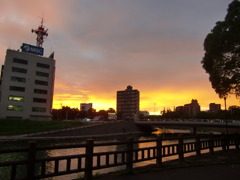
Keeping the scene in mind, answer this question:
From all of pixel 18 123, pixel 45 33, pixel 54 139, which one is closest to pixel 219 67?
pixel 54 139

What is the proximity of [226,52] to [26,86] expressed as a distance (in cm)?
7273

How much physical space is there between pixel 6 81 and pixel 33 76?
9287mm

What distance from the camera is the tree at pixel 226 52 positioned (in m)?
19.5

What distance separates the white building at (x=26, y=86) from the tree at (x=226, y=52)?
230 feet

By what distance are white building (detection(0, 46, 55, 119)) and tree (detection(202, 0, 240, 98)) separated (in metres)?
70.1

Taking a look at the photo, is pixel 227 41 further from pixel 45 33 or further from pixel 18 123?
pixel 45 33

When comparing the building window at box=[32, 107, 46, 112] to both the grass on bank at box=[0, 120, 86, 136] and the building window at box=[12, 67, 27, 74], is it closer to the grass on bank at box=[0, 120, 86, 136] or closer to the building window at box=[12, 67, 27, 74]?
the building window at box=[12, 67, 27, 74]

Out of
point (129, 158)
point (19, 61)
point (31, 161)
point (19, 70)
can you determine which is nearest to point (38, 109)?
point (19, 70)

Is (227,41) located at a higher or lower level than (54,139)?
higher

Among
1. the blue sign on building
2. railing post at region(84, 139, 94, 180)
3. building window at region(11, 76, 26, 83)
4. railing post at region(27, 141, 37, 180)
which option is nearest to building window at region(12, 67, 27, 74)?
building window at region(11, 76, 26, 83)

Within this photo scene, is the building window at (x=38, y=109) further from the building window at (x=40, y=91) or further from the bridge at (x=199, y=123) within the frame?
the bridge at (x=199, y=123)

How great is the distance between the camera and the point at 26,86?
7788cm

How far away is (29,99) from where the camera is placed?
7775 cm

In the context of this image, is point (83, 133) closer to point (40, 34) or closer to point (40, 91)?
point (40, 91)
